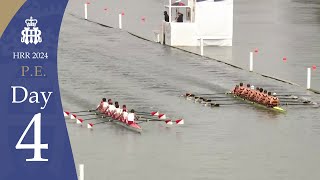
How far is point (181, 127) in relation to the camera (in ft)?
144

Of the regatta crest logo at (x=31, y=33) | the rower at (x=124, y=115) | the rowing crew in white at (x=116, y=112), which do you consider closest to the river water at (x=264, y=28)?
the rowing crew in white at (x=116, y=112)

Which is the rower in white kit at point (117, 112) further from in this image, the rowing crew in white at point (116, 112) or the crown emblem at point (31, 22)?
the crown emblem at point (31, 22)

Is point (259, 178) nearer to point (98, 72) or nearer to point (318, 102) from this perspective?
point (318, 102)

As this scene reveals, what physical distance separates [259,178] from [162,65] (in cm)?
3295

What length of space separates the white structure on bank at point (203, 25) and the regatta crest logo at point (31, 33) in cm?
5726

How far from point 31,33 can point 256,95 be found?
35.6m

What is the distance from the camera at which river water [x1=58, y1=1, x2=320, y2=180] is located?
34.8 metres

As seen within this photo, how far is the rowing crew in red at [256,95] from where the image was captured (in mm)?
48156

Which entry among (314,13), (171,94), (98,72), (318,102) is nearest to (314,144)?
(318,102)

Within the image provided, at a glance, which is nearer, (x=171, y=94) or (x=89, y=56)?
(x=171, y=94)

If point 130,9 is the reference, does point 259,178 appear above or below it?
below

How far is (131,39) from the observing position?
80.5 meters

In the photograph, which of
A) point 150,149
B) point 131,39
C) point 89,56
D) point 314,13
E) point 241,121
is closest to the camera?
point 150,149

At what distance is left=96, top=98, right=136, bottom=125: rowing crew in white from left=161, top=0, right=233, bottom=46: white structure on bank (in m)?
26.7
